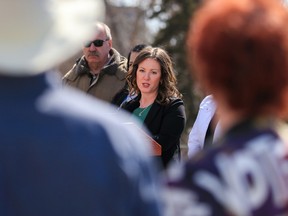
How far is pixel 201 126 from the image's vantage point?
6.38 m

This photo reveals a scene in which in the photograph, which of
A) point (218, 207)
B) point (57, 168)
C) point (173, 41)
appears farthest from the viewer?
point (173, 41)

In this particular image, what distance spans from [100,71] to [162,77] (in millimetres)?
1048

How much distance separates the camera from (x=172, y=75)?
671 centimetres

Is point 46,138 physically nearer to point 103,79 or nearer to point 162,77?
point 162,77

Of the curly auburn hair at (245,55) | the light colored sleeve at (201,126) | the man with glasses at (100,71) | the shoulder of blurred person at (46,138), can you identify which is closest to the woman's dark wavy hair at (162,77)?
the light colored sleeve at (201,126)

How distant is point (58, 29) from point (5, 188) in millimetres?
400

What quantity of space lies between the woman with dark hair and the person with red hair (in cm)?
385

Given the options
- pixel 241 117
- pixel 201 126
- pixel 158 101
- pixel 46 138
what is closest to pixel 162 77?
pixel 158 101

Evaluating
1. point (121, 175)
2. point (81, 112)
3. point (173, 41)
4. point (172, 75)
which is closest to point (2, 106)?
point (81, 112)

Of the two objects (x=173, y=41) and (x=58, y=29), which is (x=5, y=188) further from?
(x=173, y=41)

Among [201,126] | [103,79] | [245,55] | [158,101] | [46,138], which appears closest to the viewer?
[46,138]

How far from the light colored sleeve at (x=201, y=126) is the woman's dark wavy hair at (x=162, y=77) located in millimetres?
285

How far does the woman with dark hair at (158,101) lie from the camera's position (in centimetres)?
636

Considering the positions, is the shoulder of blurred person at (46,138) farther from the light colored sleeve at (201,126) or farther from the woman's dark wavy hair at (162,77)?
the woman's dark wavy hair at (162,77)
